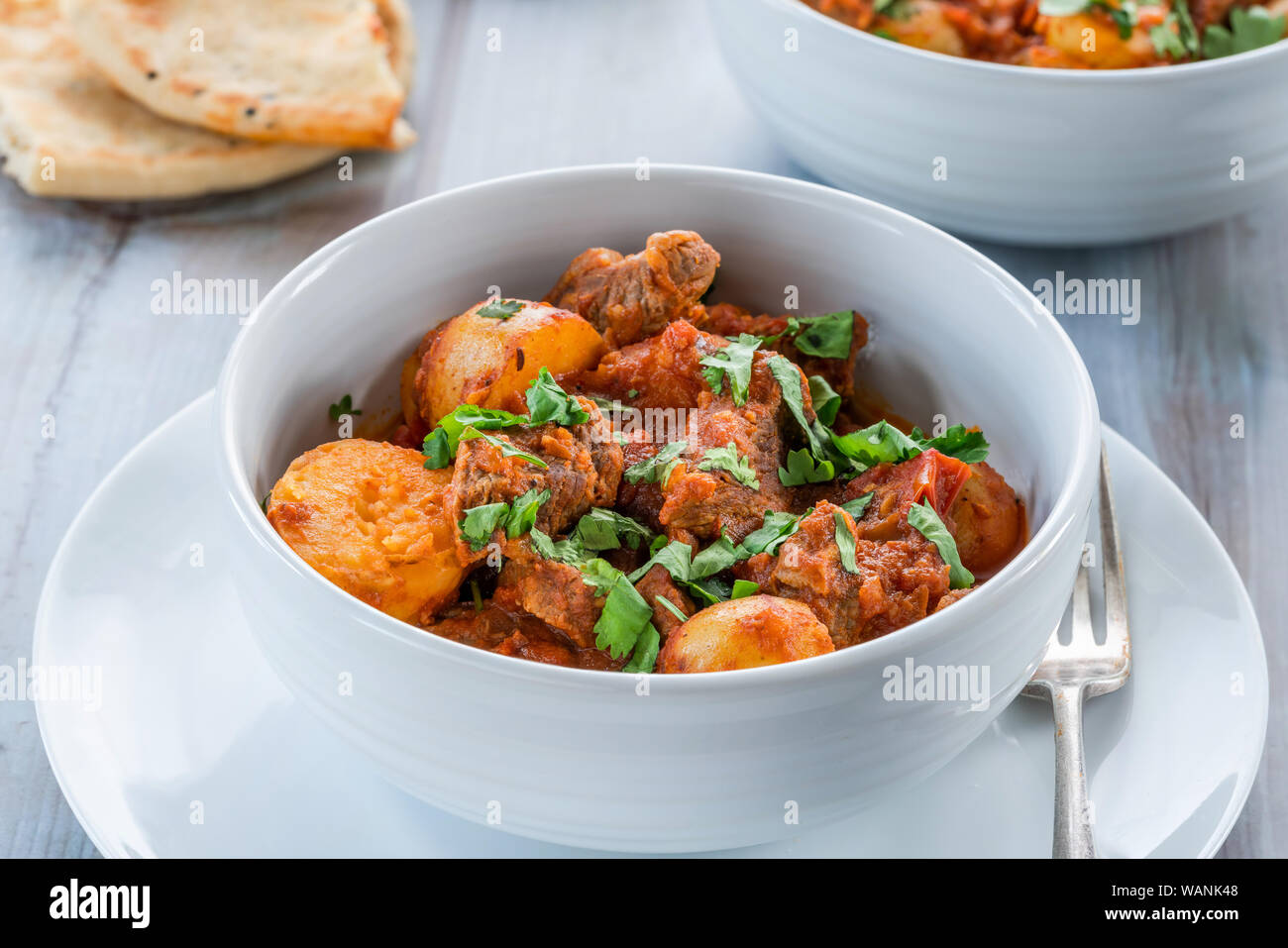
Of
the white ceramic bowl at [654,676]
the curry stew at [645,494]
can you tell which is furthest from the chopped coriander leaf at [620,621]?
the white ceramic bowl at [654,676]

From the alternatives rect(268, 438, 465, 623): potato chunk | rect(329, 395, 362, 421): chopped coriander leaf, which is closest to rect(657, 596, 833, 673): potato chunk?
rect(268, 438, 465, 623): potato chunk

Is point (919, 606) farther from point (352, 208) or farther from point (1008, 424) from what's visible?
point (352, 208)

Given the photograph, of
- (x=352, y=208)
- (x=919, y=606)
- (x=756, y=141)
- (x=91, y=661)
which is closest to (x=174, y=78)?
(x=352, y=208)

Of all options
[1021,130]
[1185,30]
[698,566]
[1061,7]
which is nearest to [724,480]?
[698,566]

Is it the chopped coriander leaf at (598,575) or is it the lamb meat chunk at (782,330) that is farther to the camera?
the lamb meat chunk at (782,330)

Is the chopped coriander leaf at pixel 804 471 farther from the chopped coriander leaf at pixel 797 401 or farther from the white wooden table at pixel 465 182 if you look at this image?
the white wooden table at pixel 465 182

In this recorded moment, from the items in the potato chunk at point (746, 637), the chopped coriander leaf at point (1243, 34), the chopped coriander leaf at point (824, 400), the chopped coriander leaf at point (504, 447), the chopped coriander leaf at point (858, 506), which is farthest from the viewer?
the chopped coriander leaf at point (1243, 34)

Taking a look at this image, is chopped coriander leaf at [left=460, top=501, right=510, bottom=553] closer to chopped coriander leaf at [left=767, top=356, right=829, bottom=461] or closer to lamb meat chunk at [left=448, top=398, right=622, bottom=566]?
lamb meat chunk at [left=448, top=398, right=622, bottom=566]

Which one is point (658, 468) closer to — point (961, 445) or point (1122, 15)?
point (961, 445)
